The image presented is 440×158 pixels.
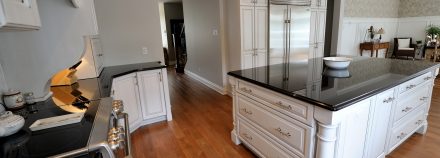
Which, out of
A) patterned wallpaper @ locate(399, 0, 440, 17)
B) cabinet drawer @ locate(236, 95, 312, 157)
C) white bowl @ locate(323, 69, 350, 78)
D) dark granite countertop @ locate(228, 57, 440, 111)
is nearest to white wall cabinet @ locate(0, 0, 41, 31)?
dark granite countertop @ locate(228, 57, 440, 111)

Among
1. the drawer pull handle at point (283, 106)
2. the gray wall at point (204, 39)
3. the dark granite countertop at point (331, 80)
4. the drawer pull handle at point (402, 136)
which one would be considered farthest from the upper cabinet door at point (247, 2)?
the drawer pull handle at point (402, 136)

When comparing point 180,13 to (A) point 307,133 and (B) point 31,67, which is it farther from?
(A) point 307,133

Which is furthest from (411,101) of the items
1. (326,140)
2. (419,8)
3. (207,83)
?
(419,8)

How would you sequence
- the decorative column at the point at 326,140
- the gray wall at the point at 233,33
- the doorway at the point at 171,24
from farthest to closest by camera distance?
1. the doorway at the point at 171,24
2. the gray wall at the point at 233,33
3. the decorative column at the point at 326,140

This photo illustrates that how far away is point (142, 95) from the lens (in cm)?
279

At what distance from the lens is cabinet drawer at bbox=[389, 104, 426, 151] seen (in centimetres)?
197

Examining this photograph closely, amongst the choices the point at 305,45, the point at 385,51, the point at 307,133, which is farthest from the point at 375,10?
the point at 307,133

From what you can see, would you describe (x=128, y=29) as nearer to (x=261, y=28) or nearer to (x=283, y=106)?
(x=261, y=28)

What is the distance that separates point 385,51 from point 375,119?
6829 mm

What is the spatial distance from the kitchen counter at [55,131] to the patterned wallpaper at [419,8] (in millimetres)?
8466

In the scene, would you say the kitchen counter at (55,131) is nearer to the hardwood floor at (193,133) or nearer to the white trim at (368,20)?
the hardwood floor at (193,133)

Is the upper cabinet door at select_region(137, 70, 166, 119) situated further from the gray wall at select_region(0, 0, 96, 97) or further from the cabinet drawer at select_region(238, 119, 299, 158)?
the cabinet drawer at select_region(238, 119, 299, 158)

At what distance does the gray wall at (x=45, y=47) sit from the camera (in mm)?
1467

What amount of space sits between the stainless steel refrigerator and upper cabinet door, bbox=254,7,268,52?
0.10 meters
